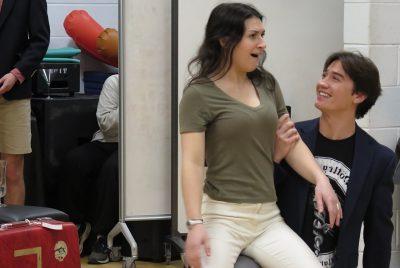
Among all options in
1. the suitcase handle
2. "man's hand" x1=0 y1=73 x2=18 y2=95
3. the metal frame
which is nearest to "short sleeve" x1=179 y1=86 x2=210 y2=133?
the suitcase handle

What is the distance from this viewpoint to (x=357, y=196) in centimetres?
259

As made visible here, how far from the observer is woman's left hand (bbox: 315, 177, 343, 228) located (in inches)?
95.9

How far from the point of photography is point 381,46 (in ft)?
11.0

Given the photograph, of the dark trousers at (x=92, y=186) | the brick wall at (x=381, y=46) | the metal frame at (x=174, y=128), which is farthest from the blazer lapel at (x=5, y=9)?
the brick wall at (x=381, y=46)

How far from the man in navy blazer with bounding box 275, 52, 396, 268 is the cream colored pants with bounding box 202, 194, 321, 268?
0.64 ft

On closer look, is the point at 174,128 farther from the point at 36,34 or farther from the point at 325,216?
the point at 325,216

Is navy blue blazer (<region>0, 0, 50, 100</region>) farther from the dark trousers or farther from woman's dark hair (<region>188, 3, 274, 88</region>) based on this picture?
woman's dark hair (<region>188, 3, 274, 88</region>)

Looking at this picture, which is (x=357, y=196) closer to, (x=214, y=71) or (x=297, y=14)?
(x=214, y=71)

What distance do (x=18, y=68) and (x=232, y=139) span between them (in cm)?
178

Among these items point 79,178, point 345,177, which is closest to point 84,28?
point 79,178

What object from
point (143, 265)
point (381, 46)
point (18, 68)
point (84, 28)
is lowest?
point (143, 265)

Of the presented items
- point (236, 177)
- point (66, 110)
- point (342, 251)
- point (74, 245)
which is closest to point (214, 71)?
Answer: point (236, 177)

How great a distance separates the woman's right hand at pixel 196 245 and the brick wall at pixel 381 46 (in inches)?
50.9

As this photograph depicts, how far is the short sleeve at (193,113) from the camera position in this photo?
238 centimetres
